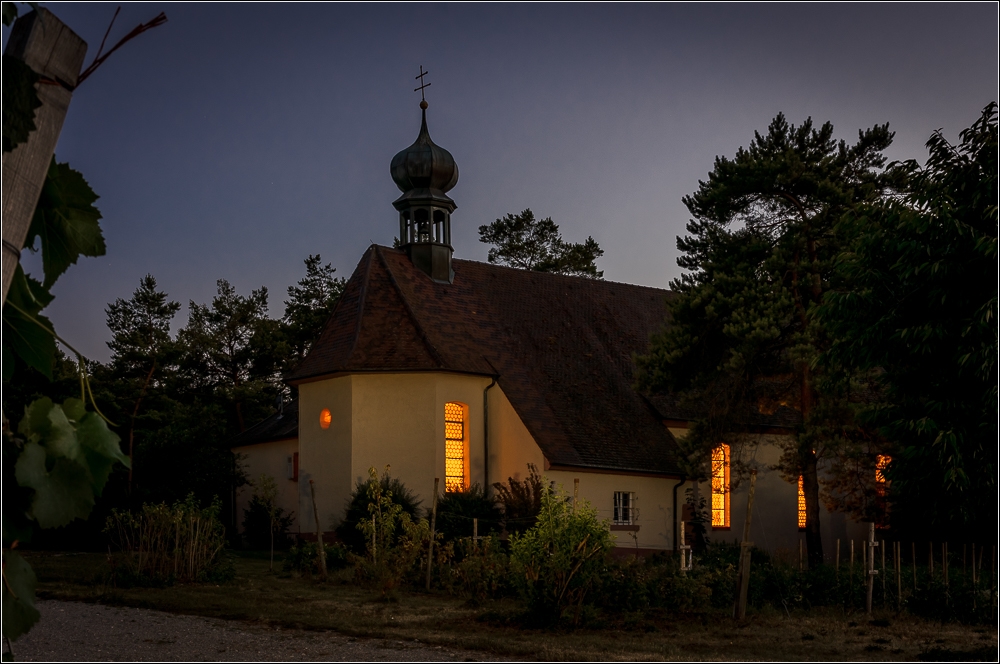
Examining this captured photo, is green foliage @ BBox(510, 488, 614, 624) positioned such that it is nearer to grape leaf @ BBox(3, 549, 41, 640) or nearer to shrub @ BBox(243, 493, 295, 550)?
grape leaf @ BBox(3, 549, 41, 640)

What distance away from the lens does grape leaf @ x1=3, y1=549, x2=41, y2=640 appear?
8.57ft

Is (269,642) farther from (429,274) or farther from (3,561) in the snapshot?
(429,274)

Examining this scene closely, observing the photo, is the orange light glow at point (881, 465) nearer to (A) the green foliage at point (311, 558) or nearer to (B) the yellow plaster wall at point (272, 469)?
(A) the green foliage at point (311, 558)

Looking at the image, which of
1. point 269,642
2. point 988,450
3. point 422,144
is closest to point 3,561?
point 269,642

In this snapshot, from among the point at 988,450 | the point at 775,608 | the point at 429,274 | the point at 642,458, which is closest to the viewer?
the point at 988,450

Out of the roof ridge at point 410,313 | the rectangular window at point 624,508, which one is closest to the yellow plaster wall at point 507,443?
the roof ridge at point 410,313

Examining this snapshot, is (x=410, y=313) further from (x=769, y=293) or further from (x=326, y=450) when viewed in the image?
(x=769, y=293)

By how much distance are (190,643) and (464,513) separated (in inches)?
540

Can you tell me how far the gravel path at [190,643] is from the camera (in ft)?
32.0

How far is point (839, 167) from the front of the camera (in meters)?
24.3

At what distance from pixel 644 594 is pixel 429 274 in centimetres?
1709

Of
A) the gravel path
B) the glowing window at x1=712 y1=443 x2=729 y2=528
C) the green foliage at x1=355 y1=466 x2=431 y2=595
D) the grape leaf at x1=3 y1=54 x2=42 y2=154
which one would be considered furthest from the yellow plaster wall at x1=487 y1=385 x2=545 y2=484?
the grape leaf at x1=3 y1=54 x2=42 y2=154

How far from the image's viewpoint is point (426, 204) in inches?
1195

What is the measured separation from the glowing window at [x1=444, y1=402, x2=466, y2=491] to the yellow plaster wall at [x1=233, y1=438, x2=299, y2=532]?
625 centimetres
